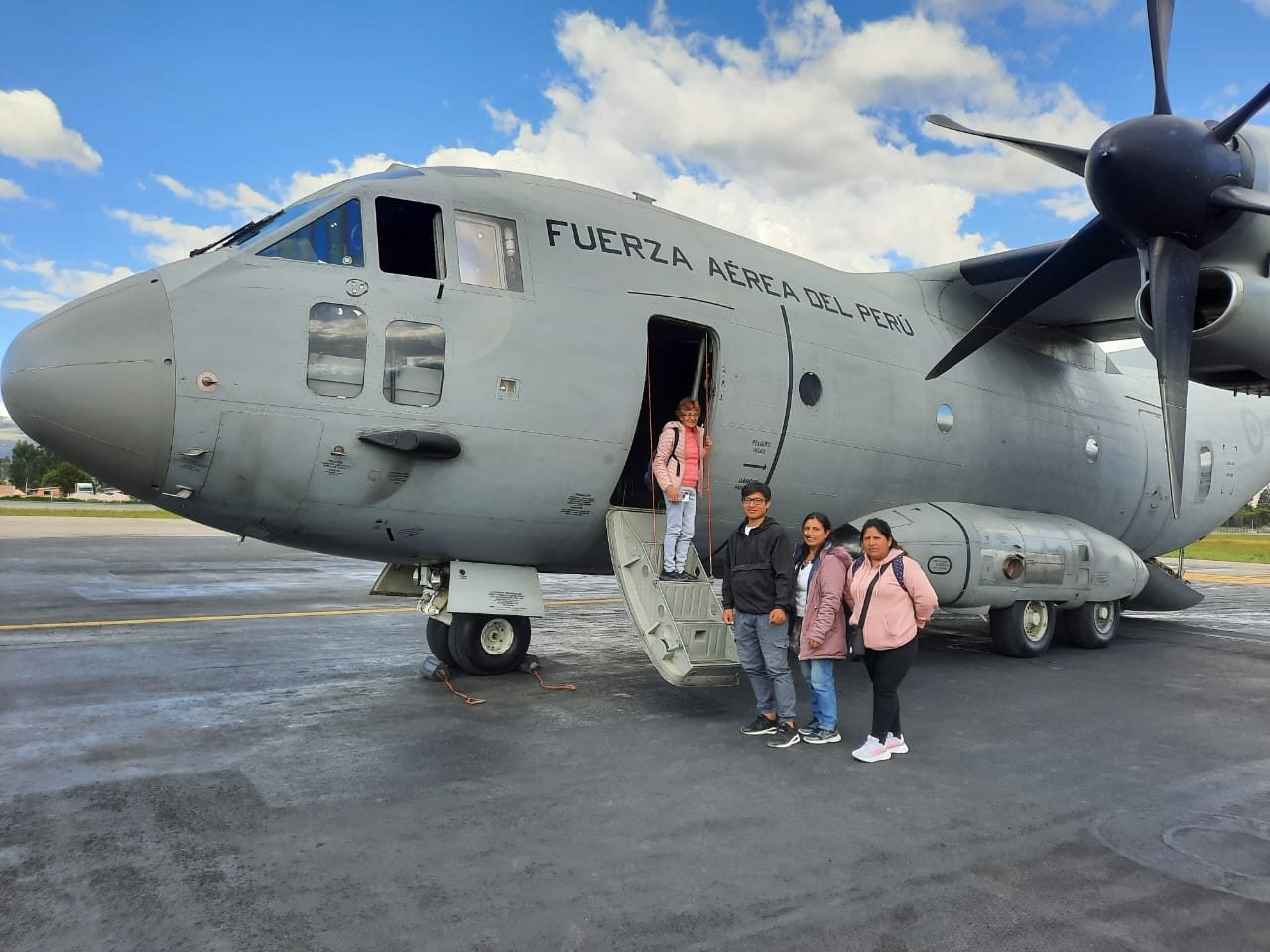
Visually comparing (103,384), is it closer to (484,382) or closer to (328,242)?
(328,242)

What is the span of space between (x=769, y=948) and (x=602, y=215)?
6.27 meters

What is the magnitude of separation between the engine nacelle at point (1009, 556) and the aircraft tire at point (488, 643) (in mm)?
3664

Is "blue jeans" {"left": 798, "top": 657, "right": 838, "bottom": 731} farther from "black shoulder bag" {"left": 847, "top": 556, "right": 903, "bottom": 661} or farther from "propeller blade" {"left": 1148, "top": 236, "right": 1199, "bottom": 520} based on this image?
"propeller blade" {"left": 1148, "top": 236, "right": 1199, "bottom": 520}

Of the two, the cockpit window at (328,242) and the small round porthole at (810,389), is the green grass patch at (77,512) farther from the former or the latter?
the small round porthole at (810,389)

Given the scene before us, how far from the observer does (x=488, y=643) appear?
26.0 feet

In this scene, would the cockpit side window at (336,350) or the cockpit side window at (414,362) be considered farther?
the cockpit side window at (414,362)

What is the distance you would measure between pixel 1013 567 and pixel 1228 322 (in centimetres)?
323

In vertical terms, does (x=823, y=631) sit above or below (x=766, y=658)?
above

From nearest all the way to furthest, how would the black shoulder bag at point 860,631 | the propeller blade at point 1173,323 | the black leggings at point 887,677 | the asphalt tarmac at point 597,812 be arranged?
the asphalt tarmac at point 597,812
the black leggings at point 887,677
the black shoulder bag at point 860,631
the propeller blade at point 1173,323

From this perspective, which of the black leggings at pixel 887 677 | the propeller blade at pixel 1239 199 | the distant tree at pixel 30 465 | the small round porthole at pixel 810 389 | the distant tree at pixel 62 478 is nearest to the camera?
the black leggings at pixel 887 677

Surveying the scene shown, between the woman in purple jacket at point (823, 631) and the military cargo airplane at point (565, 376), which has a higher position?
the military cargo airplane at point (565, 376)

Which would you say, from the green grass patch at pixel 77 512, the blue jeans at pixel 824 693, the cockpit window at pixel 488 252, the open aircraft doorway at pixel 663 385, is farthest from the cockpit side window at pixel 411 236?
the green grass patch at pixel 77 512

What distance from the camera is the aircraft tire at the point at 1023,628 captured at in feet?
32.3

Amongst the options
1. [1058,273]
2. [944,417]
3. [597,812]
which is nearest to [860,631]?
[597,812]
